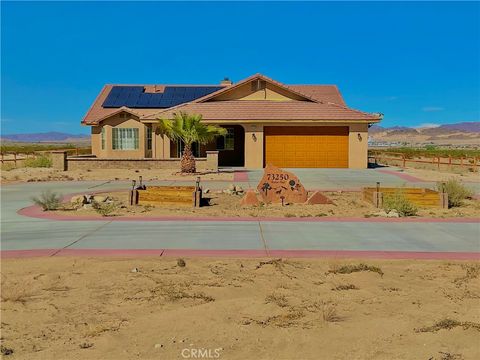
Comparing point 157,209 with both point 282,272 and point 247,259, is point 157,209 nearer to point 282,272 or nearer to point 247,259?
point 247,259

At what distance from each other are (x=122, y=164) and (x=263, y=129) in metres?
9.29

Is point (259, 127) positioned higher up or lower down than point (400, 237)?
higher up

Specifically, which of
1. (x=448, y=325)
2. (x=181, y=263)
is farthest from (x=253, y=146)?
(x=448, y=325)

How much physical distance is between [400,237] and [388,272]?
2.60 meters

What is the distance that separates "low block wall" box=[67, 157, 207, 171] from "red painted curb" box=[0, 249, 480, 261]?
67.8 feet

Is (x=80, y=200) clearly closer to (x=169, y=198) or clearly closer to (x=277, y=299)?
(x=169, y=198)

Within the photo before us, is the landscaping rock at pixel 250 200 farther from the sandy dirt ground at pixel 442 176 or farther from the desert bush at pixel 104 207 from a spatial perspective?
the sandy dirt ground at pixel 442 176

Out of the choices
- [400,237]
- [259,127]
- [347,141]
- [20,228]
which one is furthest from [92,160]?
[400,237]

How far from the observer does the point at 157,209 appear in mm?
13281

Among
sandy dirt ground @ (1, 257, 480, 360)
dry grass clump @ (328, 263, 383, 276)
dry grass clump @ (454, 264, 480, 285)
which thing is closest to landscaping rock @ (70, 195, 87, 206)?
sandy dirt ground @ (1, 257, 480, 360)

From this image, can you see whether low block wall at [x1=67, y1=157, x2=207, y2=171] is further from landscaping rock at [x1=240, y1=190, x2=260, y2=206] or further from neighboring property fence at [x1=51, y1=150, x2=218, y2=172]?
landscaping rock at [x1=240, y1=190, x2=260, y2=206]

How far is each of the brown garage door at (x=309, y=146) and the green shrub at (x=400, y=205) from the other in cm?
1776

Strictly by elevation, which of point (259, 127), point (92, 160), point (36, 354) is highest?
point (259, 127)

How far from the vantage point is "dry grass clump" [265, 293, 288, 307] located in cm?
589
